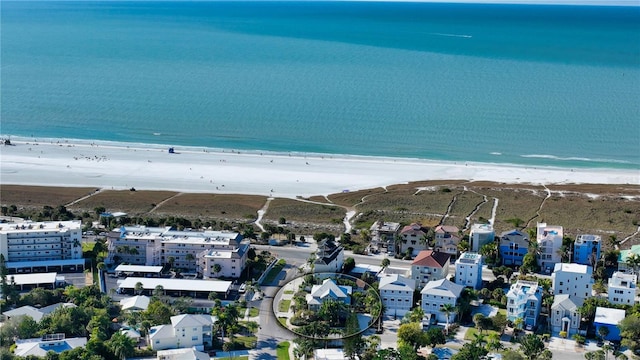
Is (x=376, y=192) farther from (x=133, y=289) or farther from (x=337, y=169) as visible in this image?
(x=133, y=289)

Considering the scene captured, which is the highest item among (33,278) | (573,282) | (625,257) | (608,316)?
(625,257)

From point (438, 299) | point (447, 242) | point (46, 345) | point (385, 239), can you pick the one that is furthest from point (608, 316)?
point (46, 345)

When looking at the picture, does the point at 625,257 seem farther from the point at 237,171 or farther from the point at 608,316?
the point at 237,171

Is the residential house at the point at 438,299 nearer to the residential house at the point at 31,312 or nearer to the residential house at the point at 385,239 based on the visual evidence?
the residential house at the point at 385,239

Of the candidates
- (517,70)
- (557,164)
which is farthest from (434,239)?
(517,70)

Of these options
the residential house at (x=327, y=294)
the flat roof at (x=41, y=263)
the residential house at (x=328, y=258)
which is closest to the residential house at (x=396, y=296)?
the residential house at (x=327, y=294)

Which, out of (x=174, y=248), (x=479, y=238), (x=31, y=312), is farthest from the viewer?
(x=479, y=238)

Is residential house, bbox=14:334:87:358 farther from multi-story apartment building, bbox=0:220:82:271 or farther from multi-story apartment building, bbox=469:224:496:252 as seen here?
multi-story apartment building, bbox=469:224:496:252
